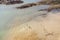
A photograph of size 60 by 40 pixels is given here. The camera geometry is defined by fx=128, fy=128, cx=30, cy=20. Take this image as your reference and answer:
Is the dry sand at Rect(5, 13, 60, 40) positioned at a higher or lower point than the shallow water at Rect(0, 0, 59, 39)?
lower

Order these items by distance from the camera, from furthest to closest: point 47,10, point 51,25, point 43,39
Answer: point 47,10 < point 51,25 < point 43,39

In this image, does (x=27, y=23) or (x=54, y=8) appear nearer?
(x=27, y=23)

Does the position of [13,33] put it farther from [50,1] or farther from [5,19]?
[50,1]

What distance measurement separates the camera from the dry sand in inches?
32.1

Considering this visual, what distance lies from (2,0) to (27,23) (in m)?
0.70

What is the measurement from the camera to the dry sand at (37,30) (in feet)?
2.68

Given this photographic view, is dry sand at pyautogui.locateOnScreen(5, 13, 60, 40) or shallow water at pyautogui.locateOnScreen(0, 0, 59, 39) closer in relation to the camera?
dry sand at pyautogui.locateOnScreen(5, 13, 60, 40)

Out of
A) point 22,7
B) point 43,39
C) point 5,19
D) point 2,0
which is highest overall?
point 2,0

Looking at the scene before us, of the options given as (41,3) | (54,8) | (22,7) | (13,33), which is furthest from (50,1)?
(13,33)

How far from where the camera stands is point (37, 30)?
0.86m

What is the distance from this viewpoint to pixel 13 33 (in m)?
0.88

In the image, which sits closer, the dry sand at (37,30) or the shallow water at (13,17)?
the dry sand at (37,30)

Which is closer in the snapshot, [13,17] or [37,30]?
[37,30]

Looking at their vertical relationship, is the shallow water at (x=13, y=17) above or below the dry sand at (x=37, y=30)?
above
